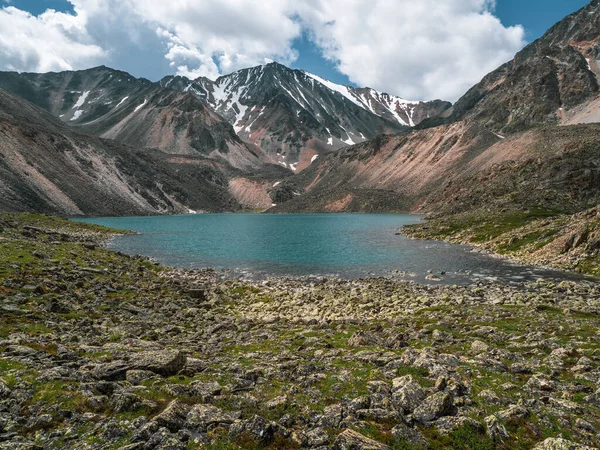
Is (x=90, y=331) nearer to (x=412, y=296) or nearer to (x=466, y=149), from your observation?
Answer: (x=412, y=296)

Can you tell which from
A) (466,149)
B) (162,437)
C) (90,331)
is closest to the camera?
(162,437)

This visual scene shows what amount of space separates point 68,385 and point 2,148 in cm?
19545

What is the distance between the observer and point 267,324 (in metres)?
25.1

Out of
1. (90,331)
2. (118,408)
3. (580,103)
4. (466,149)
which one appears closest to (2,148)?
(90,331)

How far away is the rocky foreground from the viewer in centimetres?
974

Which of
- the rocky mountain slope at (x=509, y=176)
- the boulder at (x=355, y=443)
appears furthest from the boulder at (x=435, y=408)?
the rocky mountain slope at (x=509, y=176)

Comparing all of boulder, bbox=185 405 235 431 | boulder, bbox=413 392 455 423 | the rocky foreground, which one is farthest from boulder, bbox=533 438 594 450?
boulder, bbox=185 405 235 431

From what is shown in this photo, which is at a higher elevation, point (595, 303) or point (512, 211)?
point (512, 211)

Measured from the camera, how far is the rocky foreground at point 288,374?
9.74 meters

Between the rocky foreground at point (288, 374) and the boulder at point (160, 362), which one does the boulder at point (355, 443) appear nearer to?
the rocky foreground at point (288, 374)

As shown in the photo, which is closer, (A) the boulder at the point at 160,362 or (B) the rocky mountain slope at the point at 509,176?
(A) the boulder at the point at 160,362

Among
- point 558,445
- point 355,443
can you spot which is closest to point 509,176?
point 558,445

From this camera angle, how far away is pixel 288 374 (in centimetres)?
1413

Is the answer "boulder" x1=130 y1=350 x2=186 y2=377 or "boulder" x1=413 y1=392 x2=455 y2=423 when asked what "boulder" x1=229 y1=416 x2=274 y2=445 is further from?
"boulder" x1=130 y1=350 x2=186 y2=377
